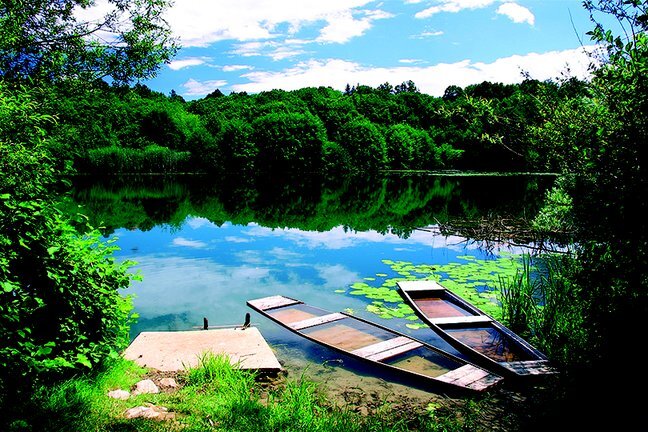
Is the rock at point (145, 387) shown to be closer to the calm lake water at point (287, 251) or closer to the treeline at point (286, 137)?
the calm lake water at point (287, 251)

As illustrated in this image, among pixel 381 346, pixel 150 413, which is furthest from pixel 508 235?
pixel 150 413

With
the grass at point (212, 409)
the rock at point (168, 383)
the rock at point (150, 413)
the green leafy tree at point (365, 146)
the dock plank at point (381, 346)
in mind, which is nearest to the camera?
the grass at point (212, 409)

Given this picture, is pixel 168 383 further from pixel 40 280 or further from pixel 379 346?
pixel 379 346

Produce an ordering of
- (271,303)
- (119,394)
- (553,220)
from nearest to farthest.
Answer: (119,394) < (271,303) < (553,220)

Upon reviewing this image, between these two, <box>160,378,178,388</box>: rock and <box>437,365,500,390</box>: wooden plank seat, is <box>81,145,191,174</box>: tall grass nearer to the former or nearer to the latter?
<box>160,378,178,388</box>: rock

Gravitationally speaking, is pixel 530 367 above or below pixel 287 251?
below

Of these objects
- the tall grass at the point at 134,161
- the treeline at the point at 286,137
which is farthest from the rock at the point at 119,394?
the tall grass at the point at 134,161

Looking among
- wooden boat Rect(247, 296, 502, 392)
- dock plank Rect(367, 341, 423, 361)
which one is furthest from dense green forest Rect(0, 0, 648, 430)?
dock plank Rect(367, 341, 423, 361)

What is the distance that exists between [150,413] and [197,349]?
2.28 meters

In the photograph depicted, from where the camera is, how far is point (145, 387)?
5.52 m

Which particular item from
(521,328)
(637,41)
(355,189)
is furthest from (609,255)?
(355,189)

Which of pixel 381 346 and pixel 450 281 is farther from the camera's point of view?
pixel 450 281

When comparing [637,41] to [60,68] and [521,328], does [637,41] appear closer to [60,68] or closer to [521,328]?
[521,328]

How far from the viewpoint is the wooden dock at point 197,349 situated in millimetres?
6598
